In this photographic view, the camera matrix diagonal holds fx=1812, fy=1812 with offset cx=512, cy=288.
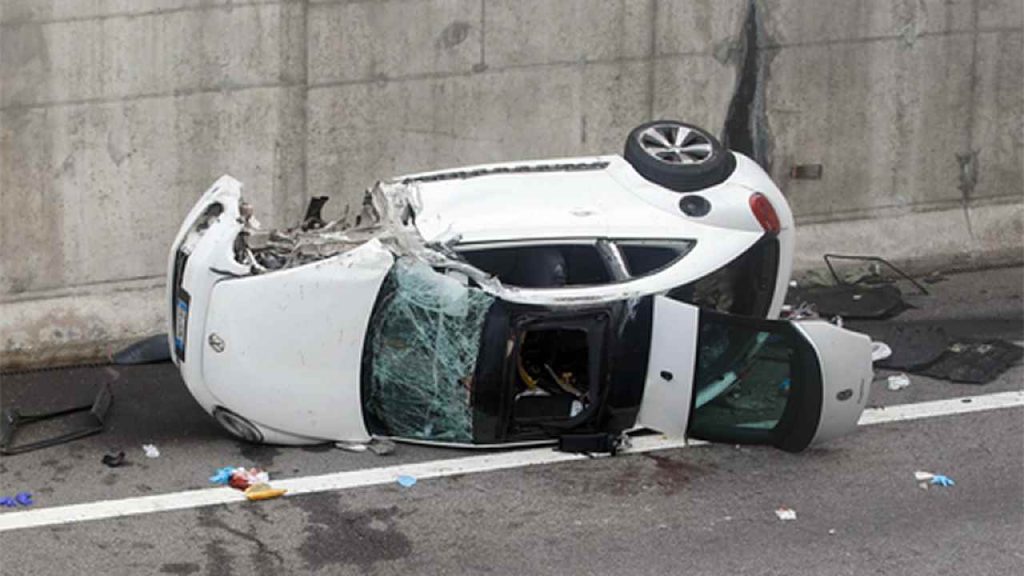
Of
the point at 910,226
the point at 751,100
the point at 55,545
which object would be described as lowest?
the point at 55,545

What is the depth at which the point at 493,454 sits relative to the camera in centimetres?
981

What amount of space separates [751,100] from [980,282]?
6.79ft

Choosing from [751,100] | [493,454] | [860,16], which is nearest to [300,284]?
[493,454]

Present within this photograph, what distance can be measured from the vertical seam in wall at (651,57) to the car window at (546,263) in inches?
112

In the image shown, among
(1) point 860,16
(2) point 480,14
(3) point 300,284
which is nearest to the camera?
(3) point 300,284

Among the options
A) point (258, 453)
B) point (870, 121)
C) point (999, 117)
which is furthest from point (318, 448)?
point (999, 117)

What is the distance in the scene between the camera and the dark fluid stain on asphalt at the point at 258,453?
9.70 meters

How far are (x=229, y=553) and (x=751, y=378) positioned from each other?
2.93m

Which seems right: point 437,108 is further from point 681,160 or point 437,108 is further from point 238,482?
point 238,482

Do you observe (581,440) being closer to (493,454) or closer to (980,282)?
(493,454)

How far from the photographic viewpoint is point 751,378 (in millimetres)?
9680

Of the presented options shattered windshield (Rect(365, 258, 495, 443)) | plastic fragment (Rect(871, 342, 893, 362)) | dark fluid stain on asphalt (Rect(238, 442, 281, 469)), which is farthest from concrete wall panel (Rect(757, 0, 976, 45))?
dark fluid stain on asphalt (Rect(238, 442, 281, 469))

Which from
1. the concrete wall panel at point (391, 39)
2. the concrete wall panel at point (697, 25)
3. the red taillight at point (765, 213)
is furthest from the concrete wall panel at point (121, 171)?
the red taillight at point (765, 213)

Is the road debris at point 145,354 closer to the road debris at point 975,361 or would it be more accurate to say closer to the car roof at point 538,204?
the car roof at point 538,204
